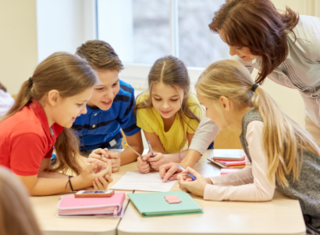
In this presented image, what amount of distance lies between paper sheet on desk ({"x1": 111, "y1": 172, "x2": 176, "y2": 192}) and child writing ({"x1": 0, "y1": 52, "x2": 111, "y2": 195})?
0.07m

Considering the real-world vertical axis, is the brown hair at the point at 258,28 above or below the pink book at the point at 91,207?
above

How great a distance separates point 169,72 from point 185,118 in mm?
262

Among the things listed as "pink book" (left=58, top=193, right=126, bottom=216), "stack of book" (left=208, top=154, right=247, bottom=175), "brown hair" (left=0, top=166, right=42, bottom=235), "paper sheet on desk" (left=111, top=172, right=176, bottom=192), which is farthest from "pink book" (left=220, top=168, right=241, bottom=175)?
"brown hair" (left=0, top=166, right=42, bottom=235)

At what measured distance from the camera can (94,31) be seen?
11.7 feet

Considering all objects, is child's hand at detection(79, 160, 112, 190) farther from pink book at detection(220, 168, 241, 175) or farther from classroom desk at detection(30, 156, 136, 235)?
pink book at detection(220, 168, 241, 175)

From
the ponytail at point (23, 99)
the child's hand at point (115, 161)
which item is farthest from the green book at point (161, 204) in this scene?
the ponytail at point (23, 99)

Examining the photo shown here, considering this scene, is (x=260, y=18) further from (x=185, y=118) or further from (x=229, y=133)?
(x=229, y=133)

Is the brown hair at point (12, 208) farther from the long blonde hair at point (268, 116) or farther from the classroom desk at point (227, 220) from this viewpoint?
the long blonde hair at point (268, 116)

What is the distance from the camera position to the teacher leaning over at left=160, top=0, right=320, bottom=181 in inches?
49.9

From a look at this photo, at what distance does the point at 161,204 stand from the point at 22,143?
19.3 inches

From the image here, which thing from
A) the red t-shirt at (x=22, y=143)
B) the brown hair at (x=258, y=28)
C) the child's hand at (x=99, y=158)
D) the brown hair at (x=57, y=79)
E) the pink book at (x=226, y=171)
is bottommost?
the pink book at (x=226, y=171)

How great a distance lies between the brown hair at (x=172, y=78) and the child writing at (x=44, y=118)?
429mm

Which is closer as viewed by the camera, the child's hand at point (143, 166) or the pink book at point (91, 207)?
the pink book at point (91, 207)

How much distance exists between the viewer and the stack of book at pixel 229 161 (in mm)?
1541
